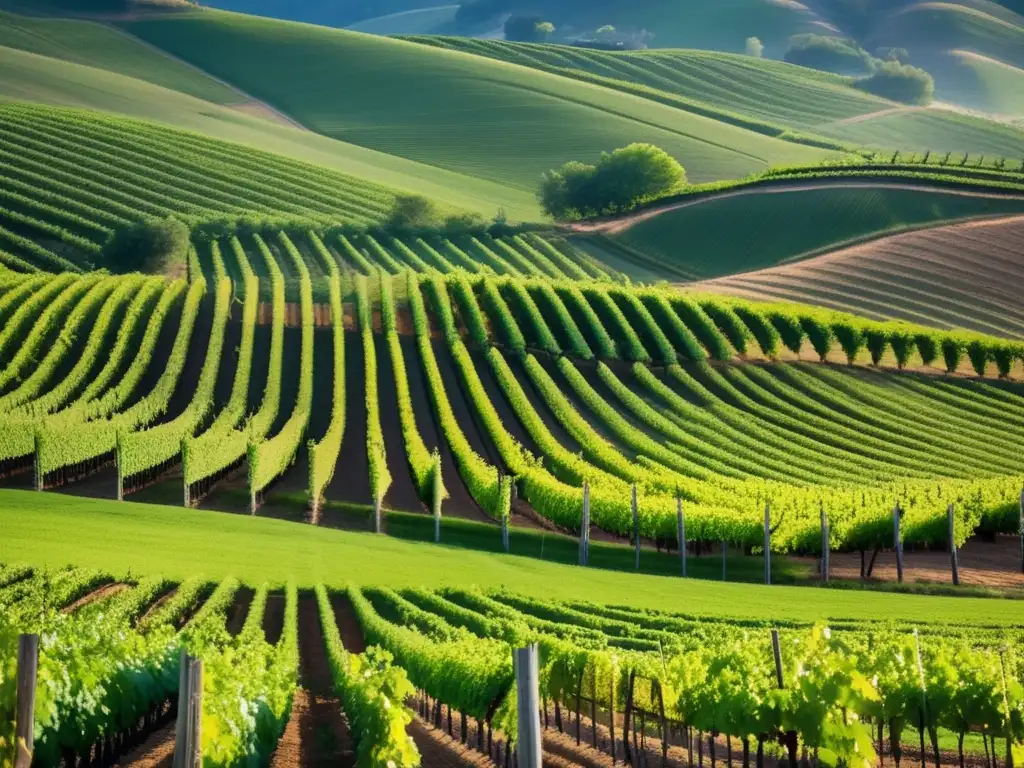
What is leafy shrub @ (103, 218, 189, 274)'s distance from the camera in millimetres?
88875

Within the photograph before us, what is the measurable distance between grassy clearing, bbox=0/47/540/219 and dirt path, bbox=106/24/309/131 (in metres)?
5.26

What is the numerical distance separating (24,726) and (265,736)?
6793 millimetres

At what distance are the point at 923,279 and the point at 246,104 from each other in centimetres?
9202

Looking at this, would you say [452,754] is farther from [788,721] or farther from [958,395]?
[958,395]

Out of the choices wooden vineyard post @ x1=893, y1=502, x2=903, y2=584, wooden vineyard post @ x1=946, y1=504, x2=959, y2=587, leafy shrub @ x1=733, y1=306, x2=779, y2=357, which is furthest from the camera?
leafy shrub @ x1=733, y1=306, x2=779, y2=357

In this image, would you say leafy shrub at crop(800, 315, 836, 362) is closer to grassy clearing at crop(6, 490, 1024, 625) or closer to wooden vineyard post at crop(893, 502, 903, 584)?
wooden vineyard post at crop(893, 502, 903, 584)

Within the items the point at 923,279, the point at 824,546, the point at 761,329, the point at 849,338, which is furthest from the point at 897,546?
the point at 923,279

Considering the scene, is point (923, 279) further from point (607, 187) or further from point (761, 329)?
point (607, 187)

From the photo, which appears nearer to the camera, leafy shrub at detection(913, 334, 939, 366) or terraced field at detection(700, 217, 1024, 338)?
leafy shrub at detection(913, 334, 939, 366)

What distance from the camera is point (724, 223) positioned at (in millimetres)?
109875

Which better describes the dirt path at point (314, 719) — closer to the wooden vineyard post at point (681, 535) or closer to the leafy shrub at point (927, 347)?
the wooden vineyard post at point (681, 535)

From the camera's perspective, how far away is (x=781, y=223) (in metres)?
109

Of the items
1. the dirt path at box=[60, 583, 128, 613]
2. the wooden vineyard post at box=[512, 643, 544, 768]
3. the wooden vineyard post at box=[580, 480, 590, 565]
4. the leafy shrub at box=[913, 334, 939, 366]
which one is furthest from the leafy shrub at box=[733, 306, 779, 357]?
the wooden vineyard post at box=[512, 643, 544, 768]

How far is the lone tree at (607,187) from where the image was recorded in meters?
121
